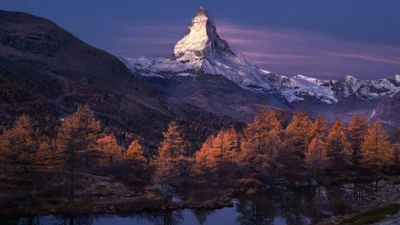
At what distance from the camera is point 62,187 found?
202 feet

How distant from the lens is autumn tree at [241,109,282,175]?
78.0 meters

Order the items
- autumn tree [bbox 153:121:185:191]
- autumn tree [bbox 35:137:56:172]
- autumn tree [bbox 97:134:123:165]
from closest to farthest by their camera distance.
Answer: autumn tree [bbox 35:137:56:172] → autumn tree [bbox 153:121:185:191] → autumn tree [bbox 97:134:123:165]

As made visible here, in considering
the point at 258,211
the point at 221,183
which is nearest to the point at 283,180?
the point at 221,183

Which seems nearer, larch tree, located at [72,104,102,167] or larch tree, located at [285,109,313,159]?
larch tree, located at [72,104,102,167]

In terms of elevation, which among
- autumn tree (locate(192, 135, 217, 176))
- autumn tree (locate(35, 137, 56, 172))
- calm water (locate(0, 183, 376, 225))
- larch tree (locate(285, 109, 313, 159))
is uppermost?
larch tree (locate(285, 109, 313, 159))

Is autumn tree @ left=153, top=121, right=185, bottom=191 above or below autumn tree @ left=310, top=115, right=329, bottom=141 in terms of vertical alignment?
below

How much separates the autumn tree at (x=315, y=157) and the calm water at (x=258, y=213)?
8.53 metres

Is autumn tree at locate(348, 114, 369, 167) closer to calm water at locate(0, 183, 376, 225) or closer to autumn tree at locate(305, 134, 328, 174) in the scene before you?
autumn tree at locate(305, 134, 328, 174)

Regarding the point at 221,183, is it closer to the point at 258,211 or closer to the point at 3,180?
the point at 258,211

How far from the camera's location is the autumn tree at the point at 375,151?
3408 inches

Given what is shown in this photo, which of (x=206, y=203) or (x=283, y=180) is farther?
(x=283, y=180)

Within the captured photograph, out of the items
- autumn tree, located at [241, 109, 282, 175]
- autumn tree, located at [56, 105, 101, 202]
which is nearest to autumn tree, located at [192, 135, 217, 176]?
autumn tree, located at [241, 109, 282, 175]

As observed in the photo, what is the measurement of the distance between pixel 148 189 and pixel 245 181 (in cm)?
1802

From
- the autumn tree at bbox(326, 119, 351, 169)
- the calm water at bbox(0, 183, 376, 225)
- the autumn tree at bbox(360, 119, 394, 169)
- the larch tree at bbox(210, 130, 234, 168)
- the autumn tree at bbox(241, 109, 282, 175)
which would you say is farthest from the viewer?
the autumn tree at bbox(360, 119, 394, 169)
